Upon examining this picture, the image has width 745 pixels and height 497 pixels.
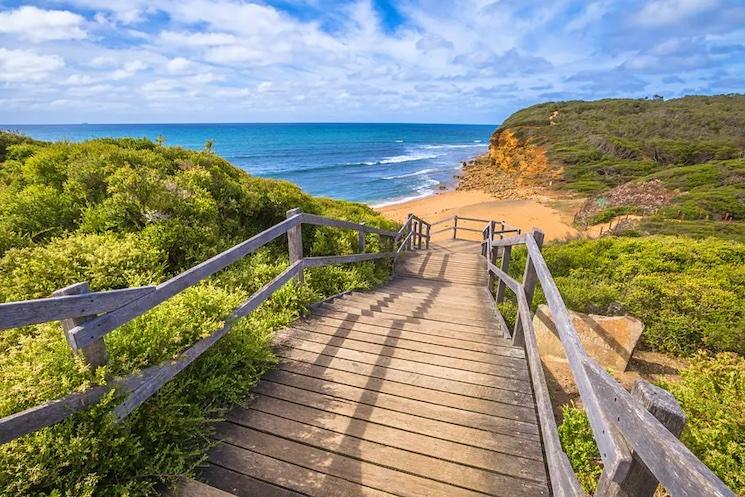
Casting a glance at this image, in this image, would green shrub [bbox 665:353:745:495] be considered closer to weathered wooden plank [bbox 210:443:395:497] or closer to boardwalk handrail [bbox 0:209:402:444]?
weathered wooden plank [bbox 210:443:395:497]

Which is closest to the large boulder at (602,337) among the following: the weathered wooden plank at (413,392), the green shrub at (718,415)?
the green shrub at (718,415)

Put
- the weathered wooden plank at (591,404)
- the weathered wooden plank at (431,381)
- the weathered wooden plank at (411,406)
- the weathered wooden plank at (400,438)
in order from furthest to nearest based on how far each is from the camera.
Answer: the weathered wooden plank at (431,381) → the weathered wooden plank at (411,406) → the weathered wooden plank at (400,438) → the weathered wooden plank at (591,404)

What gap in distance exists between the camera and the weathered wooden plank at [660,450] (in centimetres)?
97

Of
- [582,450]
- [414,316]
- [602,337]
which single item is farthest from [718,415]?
[414,316]

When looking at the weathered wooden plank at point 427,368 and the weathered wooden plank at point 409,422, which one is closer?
the weathered wooden plank at point 409,422

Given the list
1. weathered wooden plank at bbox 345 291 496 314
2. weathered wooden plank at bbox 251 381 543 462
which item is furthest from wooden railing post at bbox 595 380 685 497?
weathered wooden plank at bbox 345 291 496 314

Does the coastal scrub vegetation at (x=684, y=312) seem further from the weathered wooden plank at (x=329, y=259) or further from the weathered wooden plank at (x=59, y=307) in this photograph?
the weathered wooden plank at (x=59, y=307)

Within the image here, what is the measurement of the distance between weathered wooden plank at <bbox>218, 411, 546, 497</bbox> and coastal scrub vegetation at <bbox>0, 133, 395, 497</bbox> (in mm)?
251

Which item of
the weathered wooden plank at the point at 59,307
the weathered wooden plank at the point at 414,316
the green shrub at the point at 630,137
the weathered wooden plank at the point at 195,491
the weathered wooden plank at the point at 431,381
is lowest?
the weathered wooden plank at the point at 414,316

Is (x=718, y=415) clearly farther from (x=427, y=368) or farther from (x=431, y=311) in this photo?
(x=431, y=311)

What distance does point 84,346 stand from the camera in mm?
2068

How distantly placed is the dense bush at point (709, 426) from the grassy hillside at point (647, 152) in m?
15.7

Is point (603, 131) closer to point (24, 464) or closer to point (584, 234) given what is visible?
point (584, 234)

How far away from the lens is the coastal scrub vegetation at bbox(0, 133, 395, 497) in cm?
206
